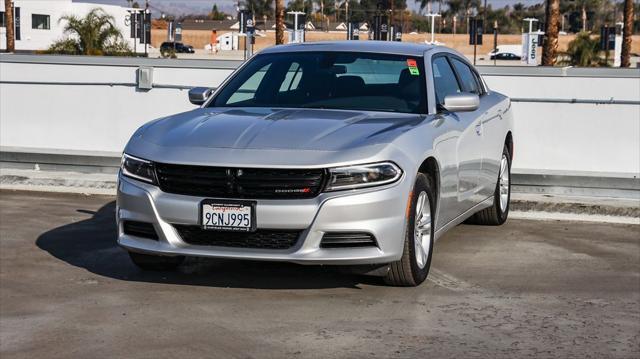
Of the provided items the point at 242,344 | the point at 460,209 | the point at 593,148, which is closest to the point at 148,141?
the point at 242,344

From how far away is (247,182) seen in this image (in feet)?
21.8

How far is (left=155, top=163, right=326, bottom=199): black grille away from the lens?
6.57m

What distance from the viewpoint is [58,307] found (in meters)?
6.70

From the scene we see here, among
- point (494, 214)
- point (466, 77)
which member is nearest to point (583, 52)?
point (494, 214)

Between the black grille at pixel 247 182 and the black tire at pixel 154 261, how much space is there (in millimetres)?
829

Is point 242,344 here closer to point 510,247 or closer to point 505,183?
point 510,247

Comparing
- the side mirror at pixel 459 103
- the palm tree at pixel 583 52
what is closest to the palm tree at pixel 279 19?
the palm tree at pixel 583 52

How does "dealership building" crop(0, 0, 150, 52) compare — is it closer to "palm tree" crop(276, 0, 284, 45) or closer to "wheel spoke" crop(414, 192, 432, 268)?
"palm tree" crop(276, 0, 284, 45)

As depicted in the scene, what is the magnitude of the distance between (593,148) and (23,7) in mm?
87153

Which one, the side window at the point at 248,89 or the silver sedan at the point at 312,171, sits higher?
the side window at the point at 248,89

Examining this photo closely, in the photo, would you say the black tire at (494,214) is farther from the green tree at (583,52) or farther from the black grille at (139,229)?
the green tree at (583,52)

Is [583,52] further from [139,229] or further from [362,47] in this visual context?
[139,229]

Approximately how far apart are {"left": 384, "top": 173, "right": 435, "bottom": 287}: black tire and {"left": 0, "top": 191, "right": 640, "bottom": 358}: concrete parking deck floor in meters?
0.08

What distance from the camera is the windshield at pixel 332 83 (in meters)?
7.91
